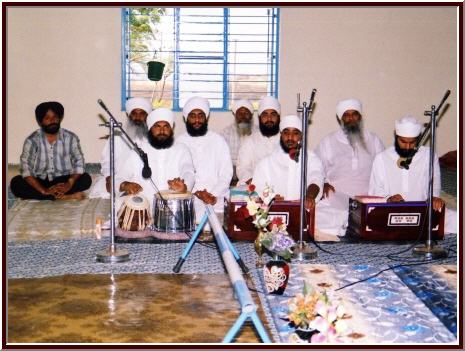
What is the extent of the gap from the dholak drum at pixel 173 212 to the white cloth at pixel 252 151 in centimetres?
178

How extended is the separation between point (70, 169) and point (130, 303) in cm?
387

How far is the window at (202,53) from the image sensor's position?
10.1 meters

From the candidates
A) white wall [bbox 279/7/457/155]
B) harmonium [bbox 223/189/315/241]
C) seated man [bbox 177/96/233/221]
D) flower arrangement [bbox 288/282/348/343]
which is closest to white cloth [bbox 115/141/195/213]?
seated man [bbox 177/96/233/221]

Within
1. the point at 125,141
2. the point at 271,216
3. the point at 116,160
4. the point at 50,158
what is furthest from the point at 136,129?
the point at 271,216

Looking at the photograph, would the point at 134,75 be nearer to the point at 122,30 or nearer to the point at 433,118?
the point at 122,30

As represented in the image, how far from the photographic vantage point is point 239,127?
29.8ft

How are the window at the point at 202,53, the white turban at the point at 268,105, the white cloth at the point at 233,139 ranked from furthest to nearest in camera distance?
the window at the point at 202,53 → the white cloth at the point at 233,139 → the white turban at the point at 268,105

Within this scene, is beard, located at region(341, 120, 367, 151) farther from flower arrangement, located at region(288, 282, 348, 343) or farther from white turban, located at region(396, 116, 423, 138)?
flower arrangement, located at region(288, 282, 348, 343)

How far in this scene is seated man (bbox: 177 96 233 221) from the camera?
7.70 m

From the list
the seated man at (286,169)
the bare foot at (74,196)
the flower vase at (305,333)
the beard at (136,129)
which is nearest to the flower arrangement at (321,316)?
the flower vase at (305,333)

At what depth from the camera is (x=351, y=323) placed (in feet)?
13.5

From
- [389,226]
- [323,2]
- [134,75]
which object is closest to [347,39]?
[134,75]

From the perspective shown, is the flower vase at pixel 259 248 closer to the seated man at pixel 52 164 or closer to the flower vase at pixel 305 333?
the flower vase at pixel 305 333

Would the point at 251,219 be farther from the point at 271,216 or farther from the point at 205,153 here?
the point at 205,153
